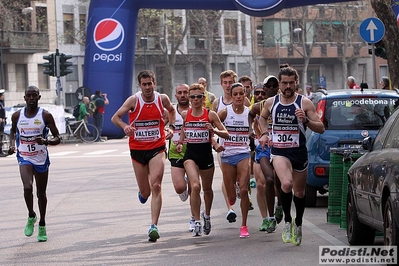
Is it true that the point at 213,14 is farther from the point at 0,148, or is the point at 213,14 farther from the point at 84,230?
the point at 84,230

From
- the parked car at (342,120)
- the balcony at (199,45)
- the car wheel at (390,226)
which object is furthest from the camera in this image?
the balcony at (199,45)

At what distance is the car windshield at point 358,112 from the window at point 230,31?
2670 inches

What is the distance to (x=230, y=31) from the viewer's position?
83.8 meters

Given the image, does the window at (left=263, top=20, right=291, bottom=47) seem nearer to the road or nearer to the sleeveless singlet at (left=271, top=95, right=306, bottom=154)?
the road

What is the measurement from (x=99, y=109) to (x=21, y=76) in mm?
32526

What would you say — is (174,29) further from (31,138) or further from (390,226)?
(390,226)

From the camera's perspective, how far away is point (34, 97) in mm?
11867

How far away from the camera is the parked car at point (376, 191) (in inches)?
325

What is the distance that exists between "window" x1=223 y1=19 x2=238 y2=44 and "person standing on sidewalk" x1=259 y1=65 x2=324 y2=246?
2819 inches

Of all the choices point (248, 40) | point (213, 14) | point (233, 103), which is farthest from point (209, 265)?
point (248, 40)

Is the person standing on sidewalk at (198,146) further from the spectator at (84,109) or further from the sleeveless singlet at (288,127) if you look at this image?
the spectator at (84,109)

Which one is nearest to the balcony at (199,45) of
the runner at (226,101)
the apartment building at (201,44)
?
the apartment building at (201,44)

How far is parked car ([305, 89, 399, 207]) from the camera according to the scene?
14508mm

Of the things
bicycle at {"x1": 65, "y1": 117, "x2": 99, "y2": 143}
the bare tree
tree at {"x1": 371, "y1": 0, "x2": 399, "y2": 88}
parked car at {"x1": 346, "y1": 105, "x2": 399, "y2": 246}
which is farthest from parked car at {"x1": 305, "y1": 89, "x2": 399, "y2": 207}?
the bare tree
